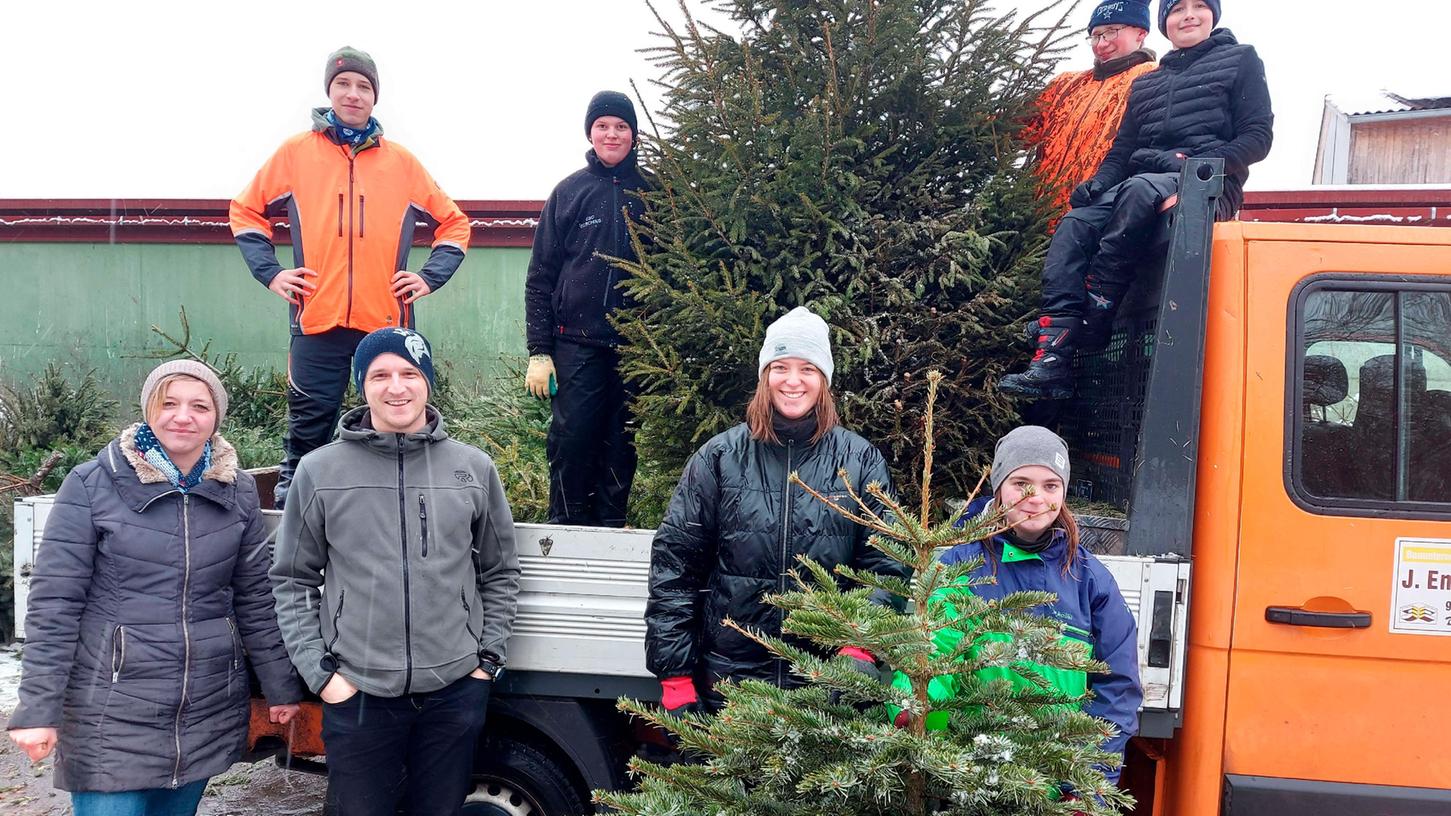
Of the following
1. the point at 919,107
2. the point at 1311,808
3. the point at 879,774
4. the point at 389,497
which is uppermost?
the point at 919,107

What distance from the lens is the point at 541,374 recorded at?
3.83 meters

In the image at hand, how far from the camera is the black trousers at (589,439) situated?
386cm

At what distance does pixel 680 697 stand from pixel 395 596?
2.51 feet

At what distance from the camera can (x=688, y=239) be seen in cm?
327

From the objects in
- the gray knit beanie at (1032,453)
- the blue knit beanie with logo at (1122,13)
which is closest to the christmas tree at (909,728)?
the gray knit beanie at (1032,453)

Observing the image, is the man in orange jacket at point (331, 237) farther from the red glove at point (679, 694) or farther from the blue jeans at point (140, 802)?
the red glove at point (679, 694)

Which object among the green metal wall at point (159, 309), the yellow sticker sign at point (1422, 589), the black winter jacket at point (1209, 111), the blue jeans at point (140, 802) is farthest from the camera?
the green metal wall at point (159, 309)

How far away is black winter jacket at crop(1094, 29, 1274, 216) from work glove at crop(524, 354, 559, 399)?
2.20m

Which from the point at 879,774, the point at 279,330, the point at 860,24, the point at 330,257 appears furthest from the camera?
the point at 279,330

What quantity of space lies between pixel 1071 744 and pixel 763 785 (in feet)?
1.57

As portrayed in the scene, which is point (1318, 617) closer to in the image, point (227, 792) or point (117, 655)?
point (117, 655)

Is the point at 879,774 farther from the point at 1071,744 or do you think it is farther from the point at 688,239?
the point at 688,239

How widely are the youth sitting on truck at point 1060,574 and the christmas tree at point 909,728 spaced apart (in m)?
0.49

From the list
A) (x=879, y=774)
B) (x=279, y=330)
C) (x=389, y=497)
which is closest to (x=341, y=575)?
(x=389, y=497)
